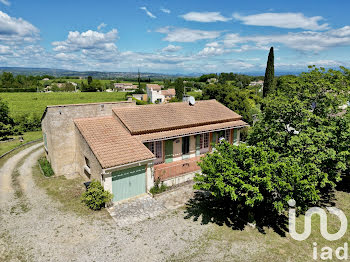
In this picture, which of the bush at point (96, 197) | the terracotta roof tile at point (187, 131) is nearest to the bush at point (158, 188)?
the bush at point (96, 197)

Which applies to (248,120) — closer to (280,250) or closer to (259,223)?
(259,223)

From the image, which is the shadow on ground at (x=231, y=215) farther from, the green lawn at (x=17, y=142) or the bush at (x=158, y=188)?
the green lawn at (x=17, y=142)

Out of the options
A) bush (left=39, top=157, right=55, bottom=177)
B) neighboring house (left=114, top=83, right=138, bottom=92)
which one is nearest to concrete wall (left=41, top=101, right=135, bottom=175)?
bush (left=39, top=157, right=55, bottom=177)

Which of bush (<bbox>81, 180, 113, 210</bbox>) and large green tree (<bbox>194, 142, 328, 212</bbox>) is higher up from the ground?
large green tree (<bbox>194, 142, 328, 212</bbox>)

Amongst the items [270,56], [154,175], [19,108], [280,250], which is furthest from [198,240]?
[19,108]

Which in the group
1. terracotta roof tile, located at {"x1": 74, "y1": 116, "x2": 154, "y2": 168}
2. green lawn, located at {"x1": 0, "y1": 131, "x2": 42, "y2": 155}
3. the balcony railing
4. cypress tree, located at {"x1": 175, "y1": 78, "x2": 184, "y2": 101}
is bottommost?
green lawn, located at {"x1": 0, "y1": 131, "x2": 42, "y2": 155}

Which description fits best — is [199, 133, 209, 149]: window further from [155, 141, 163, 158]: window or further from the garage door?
the garage door
